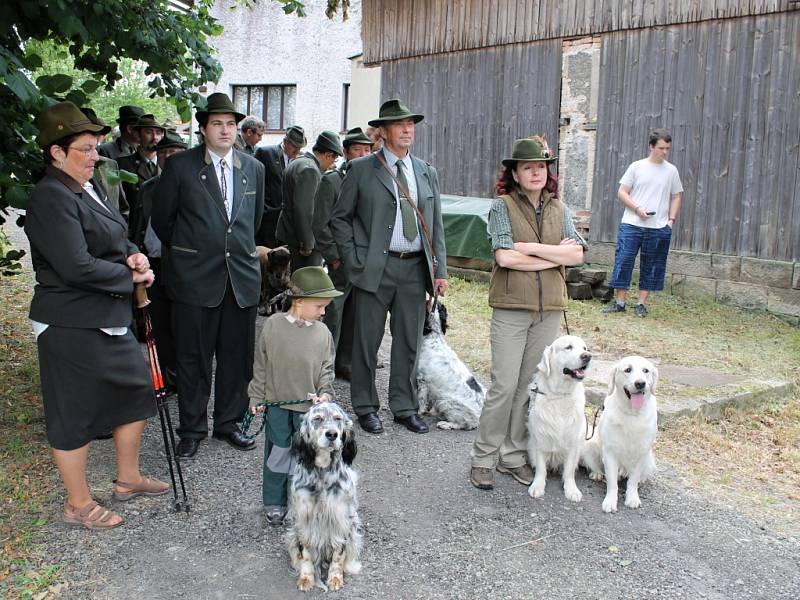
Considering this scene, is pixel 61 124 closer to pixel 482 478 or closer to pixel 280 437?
pixel 280 437

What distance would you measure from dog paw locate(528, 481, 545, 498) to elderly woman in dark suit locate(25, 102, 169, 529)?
7.94 feet

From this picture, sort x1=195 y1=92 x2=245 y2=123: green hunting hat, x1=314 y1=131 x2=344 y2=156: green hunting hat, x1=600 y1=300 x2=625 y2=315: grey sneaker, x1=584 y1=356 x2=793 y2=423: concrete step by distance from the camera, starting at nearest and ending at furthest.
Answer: x1=195 y1=92 x2=245 y2=123: green hunting hat, x1=584 y1=356 x2=793 y2=423: concrete step, x1=314 y1=131 x2=344 y2=156: green hunting hat, x1=600 y1=300 x2=625 y2=315: grey sneaker

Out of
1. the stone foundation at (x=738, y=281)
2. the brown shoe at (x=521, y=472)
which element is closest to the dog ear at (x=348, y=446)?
the brown shoe at (x=521, y=472)

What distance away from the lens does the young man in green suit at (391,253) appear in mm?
5750

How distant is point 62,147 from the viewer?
4.11 m

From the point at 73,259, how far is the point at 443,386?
3.07m

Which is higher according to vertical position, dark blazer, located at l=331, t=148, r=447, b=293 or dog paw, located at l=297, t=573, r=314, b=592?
dark blazer, located at l=331, t=148, r=447, b=293

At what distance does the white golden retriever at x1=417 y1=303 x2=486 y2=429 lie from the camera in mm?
6066

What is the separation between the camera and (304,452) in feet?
12.4

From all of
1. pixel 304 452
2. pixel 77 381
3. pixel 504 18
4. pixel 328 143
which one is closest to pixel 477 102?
pixel 504 18

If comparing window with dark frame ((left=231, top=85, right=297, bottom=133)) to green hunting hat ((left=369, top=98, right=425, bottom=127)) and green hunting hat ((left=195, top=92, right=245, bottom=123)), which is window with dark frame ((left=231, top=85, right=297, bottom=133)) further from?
green hunting hat ((left=195, top=92, right=245, bottom=123))

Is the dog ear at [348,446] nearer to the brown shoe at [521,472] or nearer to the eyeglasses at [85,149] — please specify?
the brown shoe at [521,472]

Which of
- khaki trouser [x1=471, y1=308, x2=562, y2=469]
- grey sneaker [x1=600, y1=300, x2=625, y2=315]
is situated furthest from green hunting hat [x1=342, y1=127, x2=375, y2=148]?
grey sneaker [x1=600, y1=300, x2=625, y2=315]

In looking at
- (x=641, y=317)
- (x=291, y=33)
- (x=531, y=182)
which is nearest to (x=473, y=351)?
(x=641, y=317)
